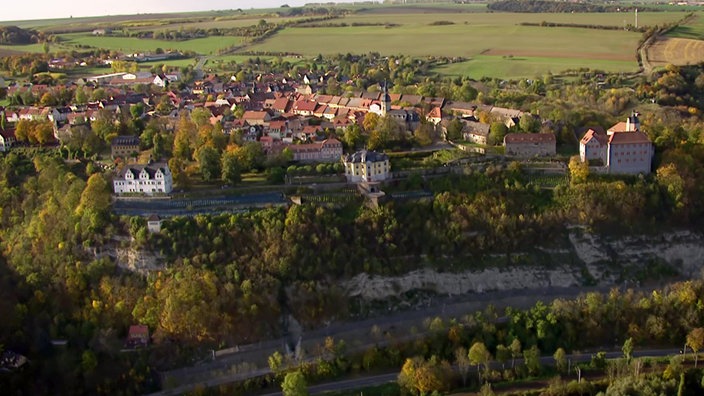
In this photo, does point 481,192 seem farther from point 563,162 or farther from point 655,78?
point 655,78

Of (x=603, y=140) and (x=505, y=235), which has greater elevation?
(x=603, y=140)

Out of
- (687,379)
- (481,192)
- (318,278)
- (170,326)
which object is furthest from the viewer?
(481,192)

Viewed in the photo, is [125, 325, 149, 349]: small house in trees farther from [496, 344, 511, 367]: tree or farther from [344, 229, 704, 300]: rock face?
[496, 344, 511, 367]: tree

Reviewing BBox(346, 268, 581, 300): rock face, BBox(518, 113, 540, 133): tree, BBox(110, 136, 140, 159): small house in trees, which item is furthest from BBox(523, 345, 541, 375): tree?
BBox(110, 136, 140, 159): small house in trees

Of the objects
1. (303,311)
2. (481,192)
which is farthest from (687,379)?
(303,311)

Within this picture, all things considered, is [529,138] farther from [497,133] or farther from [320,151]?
[320,151]

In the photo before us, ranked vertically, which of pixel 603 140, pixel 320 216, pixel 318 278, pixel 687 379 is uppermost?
pixel 603 140
